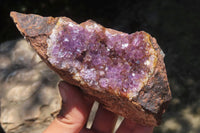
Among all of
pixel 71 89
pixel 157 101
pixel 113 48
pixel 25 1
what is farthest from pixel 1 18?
pixel 157 101

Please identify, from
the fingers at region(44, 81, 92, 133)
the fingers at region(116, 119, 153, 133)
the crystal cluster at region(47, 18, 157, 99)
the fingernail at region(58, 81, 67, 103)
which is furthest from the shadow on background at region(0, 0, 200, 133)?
the crystal cluster at region(47, 18, 157, 99)

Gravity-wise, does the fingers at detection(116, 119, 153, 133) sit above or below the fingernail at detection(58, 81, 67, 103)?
below

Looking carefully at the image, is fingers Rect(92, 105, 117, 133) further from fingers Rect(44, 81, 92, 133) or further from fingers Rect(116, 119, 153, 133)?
fingers Rect(44, 81, 92, 133)

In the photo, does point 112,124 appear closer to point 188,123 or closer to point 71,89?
point 71,89

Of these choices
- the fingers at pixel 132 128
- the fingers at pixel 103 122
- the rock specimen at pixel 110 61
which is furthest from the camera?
the fingers at pixel 103 122

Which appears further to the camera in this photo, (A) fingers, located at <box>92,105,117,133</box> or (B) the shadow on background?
(B) the shadow on background

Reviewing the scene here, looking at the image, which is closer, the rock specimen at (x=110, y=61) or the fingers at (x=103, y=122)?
the rock specimen at (x=110, y=61)

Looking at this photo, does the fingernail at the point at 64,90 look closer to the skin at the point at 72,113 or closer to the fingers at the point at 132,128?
the skin at the point at 72,113

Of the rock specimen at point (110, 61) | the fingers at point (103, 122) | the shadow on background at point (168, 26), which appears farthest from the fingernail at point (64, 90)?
the shadow on background at point (168, 26)
